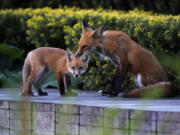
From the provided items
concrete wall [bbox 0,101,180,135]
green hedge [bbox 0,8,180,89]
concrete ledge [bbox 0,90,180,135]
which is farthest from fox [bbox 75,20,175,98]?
concrete wall [bbox 0,101,180,135]

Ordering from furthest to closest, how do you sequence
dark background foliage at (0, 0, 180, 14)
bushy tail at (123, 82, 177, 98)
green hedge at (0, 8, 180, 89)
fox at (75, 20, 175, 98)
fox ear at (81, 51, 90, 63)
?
dark background foliage at (0, 0, 180, 14)
green hedge at (0, 8, 180, 89)
fox ear at (81, 51, 90, 63)
fox at (75, 20, 175, 98)
bushy tail at (123, 82, 177, 98)

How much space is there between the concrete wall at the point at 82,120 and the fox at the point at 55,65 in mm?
1167

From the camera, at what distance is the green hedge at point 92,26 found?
235 inches

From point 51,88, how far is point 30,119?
11.3 feet

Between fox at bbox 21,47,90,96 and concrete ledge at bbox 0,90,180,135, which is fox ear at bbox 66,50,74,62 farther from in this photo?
concrete ledge at bbox 0,90,180,135

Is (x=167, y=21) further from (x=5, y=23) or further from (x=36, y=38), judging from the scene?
(x=5, y=23)

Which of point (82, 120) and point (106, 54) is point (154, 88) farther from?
point (82, 120)

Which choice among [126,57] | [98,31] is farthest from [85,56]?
[126,57]

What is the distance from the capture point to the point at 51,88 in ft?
24.9

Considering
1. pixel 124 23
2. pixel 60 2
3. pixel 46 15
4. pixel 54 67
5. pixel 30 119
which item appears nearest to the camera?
pixel 30 119

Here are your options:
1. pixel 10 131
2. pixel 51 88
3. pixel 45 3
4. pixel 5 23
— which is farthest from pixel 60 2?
pixel 10 131

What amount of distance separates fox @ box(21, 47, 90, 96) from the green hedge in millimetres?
1071

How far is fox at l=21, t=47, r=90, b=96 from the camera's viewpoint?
17.9 feet

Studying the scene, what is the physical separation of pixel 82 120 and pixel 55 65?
193 cm
